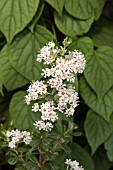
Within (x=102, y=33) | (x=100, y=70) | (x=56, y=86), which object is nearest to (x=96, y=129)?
(x=100, y=70)

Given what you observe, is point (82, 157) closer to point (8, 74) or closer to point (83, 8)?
point (8, 74)

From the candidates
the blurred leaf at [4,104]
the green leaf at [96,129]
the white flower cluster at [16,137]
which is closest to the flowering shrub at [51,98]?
the white flower cluster at [16,137]

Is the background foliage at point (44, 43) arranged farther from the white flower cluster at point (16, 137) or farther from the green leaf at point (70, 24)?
the white flower cluster at point (16, 137)

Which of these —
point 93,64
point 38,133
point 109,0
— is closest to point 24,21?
point 93,64

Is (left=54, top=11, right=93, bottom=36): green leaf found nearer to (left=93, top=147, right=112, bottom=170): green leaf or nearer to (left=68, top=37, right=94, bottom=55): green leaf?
(left=68, top=37, right=94, bottom=55): green leaf

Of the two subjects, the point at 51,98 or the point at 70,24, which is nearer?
the point at 51,98

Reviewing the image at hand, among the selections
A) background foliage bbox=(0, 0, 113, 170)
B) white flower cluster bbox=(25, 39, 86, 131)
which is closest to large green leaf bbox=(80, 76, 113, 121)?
background foliage bbox=(0, 0, 113, 170)

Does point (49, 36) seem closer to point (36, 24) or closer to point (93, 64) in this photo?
point (36, 24)
